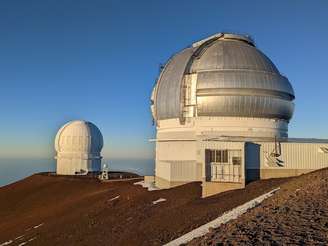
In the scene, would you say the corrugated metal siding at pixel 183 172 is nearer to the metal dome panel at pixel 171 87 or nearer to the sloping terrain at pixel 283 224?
the metal dome panel at pixel 171 87

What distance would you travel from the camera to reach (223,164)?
22781mm

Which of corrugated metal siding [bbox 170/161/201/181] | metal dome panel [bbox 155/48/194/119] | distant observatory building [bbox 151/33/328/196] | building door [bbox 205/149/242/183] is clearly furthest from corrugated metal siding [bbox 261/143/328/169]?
metal dome panel [bbox 155/48/194/119]

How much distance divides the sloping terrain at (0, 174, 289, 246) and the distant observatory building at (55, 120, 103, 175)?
1232cm

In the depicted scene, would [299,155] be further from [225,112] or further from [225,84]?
[225,84]

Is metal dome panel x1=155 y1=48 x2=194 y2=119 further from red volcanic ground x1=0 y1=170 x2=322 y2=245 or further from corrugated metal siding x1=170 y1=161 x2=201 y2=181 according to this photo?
red volcanic ground x1=0 y1=170 x2=322 y2=245

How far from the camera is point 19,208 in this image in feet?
110

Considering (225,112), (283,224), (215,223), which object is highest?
(225,112)

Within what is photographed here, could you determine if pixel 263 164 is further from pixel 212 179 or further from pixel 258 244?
pixel 258 244

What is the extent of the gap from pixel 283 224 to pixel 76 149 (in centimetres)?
3889

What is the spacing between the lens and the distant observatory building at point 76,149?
1850 inches

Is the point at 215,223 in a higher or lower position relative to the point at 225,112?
lower

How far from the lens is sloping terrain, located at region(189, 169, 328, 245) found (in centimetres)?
933

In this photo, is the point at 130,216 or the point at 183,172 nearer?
the point at 130,216

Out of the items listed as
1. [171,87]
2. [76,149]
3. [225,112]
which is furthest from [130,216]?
[76,149]
